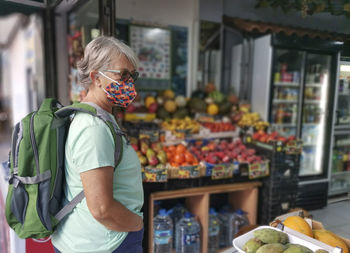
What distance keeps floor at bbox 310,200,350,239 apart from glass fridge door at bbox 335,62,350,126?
51 cm

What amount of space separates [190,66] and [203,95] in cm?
51

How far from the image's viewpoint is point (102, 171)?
39.8 inches

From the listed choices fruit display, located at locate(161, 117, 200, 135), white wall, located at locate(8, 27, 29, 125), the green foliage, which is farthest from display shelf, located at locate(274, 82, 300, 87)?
white wall, located at locate(8, 27, 29, 125)

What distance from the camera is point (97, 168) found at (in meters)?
1.00

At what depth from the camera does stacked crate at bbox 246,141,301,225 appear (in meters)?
2.97

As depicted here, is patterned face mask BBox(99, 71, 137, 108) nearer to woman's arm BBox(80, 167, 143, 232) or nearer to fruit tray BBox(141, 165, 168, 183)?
woman's arm BBox(80, 167, 143, 232)

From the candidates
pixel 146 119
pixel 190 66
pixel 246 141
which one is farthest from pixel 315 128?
pixel 146 119

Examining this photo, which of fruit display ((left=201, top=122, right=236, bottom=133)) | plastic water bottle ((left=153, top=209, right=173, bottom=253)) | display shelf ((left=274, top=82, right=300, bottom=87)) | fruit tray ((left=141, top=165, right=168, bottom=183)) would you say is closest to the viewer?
fruit tray ((left=141, top=165, right=168, bottom=183))

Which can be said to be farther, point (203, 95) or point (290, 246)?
point (203, 95)

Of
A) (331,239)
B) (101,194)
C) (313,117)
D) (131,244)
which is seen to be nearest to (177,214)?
(131,244)

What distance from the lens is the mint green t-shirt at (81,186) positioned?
1029 millimetres

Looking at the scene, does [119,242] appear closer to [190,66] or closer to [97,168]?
[97,168]

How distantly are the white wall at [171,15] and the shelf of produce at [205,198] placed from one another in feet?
5.52

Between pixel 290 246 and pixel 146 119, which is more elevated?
pixel 146 119
